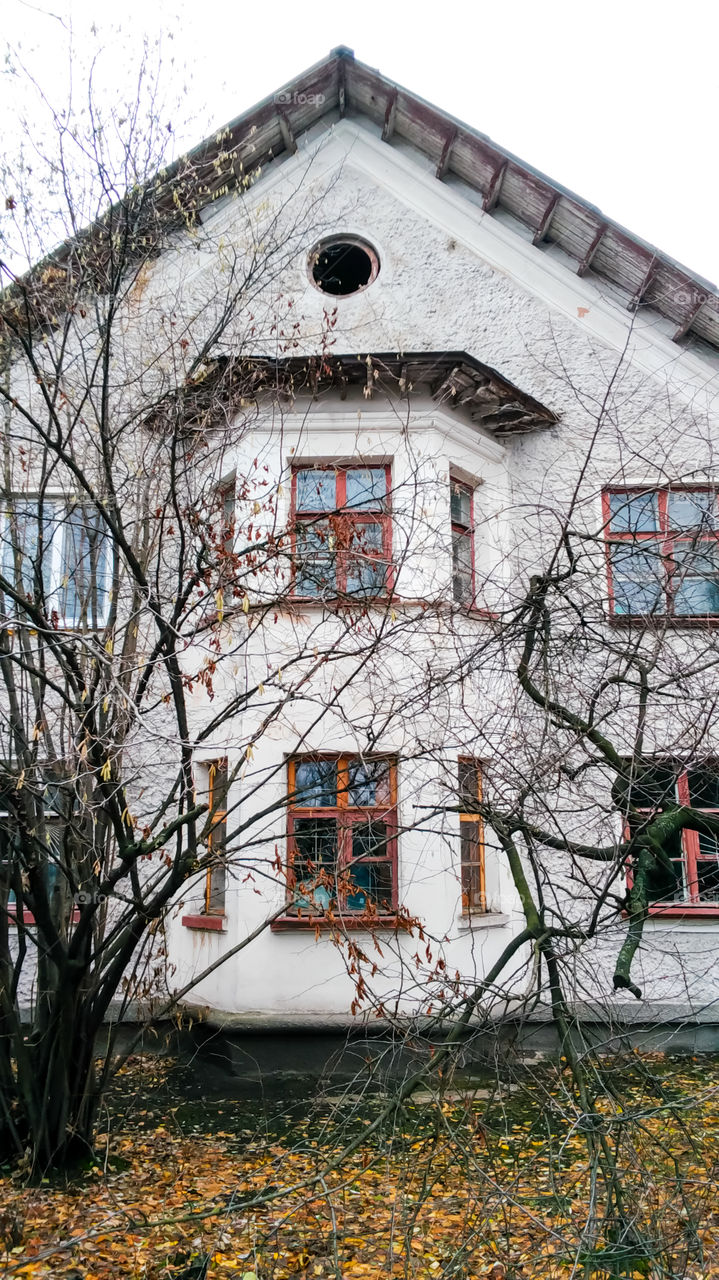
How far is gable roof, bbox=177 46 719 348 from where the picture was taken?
1058cm

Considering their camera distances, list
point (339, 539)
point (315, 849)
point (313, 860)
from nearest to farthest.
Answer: point (339, 539), point (315, 849), point (313, 860)

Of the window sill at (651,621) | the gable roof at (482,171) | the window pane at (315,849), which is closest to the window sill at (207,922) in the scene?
the window pane at (315,849)

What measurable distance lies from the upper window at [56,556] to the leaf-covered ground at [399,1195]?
336cm

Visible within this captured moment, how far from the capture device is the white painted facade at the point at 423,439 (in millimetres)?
8719

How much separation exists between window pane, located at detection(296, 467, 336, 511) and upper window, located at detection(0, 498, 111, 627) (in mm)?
1953

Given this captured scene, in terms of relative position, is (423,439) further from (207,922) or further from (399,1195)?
(399,1195)

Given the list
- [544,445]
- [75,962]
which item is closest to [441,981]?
[75,962]

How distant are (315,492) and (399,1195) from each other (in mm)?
6249

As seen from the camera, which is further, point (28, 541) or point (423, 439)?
point (423, 439)

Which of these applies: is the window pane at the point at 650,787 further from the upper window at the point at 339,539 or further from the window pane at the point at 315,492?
the window pane at the point at 315,492

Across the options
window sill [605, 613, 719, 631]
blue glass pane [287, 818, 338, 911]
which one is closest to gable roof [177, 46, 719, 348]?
window sill [605, 613, 719, 631]

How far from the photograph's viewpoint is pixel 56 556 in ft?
34.1

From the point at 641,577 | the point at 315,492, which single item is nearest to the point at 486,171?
the point at 315,492

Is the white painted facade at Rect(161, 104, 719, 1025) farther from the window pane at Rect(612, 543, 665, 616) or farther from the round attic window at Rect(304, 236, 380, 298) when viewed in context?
the window pane at Rect(612, 543, 665, 616)
